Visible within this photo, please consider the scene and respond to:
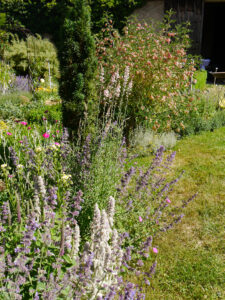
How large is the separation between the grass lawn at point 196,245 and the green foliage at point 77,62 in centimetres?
200

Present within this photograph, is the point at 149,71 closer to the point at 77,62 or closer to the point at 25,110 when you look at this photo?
the point at 77,62

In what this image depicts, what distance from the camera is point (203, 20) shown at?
591 inches

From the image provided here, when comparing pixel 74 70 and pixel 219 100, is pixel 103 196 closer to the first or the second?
pixel 74 70

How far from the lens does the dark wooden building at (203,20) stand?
11430 mm

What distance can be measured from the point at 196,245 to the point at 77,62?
3.05 m

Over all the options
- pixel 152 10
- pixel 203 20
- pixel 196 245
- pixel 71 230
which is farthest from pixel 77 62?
pixel 203 20

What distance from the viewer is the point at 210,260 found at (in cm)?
285

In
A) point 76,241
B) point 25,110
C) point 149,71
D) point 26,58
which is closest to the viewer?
point 76,241

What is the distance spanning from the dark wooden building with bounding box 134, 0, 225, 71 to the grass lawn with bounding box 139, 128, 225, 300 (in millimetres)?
8804

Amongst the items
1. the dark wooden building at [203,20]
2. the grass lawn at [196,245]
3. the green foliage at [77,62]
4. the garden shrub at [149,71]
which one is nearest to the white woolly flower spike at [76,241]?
the grass lawn at [196,245]

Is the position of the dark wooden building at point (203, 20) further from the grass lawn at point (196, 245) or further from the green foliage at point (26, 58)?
the grass lawn at point (196, 245)

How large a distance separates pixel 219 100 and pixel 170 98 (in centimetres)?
292

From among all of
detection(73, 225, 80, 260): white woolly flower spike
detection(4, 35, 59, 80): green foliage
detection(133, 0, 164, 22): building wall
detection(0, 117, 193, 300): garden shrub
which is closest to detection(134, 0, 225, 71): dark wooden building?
detection(133, 0, 164, 22): building wall

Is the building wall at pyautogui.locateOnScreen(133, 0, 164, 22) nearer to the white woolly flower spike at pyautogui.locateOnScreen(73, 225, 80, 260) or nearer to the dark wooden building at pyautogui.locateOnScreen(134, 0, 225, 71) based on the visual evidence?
the dark wooden building at pyautogui.locateOnScreen(134, 0, 225, 71)
